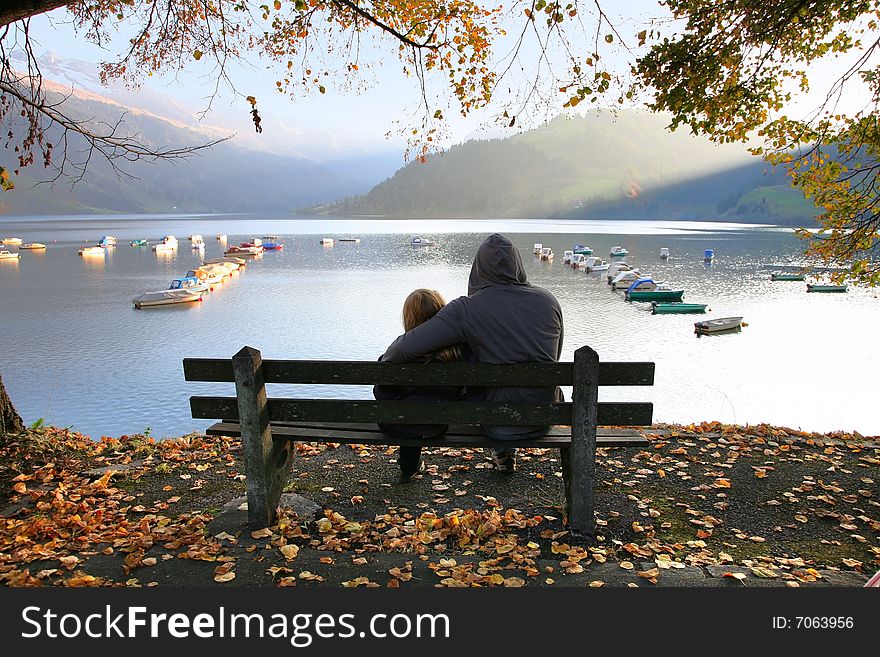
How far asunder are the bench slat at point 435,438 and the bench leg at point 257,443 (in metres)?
0.20

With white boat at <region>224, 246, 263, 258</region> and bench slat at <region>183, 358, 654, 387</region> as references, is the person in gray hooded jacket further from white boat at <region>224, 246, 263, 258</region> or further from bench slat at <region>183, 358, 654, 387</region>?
white boat at <region>224, 246, 263, 258</region>

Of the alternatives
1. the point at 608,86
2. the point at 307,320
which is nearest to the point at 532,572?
the point at 608,86

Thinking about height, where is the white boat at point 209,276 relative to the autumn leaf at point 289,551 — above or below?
below

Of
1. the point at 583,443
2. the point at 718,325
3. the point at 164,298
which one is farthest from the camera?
the point at 164,298

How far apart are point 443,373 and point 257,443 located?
1.56 m

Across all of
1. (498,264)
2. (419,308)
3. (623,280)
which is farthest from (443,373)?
(623,280)

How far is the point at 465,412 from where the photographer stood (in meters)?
4.70

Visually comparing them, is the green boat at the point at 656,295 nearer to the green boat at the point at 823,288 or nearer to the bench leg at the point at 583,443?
the green boat at the point at 823,288

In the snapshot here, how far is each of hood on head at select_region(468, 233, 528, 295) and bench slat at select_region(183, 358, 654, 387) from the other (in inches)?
32.1

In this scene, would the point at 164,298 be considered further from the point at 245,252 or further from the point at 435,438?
the point at 245,252

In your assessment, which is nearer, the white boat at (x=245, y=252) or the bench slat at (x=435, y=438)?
the bench slat at (x=435, y=438)

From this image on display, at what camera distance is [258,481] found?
15.9ft

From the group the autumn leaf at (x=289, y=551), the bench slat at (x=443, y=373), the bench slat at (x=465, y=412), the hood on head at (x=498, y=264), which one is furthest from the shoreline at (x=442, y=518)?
the hood on head at (x=498, y=264)

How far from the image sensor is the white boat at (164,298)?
151ft
